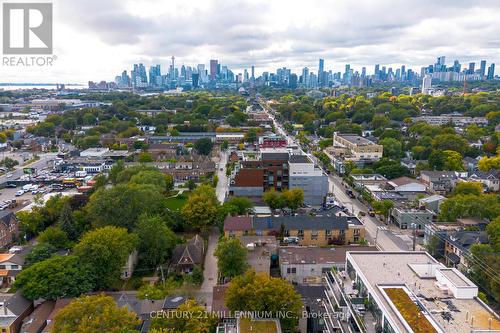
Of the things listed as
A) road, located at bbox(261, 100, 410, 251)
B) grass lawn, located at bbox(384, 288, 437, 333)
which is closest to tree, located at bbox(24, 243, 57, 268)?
grass lawn, located at bbox(384, 288, 437, 333)

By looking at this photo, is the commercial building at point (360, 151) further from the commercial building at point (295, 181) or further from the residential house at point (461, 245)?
the residential house at point (461, 245)

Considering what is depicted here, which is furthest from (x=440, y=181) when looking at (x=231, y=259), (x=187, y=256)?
(x=187, y=256)

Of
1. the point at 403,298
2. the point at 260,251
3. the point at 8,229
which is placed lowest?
the point at 8,229

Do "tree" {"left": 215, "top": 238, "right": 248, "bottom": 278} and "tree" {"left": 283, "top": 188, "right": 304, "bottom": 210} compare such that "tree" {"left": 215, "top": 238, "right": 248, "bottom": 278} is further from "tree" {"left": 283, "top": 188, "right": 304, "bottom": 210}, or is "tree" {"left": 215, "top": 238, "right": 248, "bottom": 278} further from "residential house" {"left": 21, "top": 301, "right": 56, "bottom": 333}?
"tree" {"left": 283, "top": 188, "right": 304, "bottom": 210}

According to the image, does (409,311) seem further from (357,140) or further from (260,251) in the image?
(357,140)

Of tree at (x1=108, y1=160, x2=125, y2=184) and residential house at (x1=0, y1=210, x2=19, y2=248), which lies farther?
tree at (x1=108, y1=160, x2=125, y2=184)
